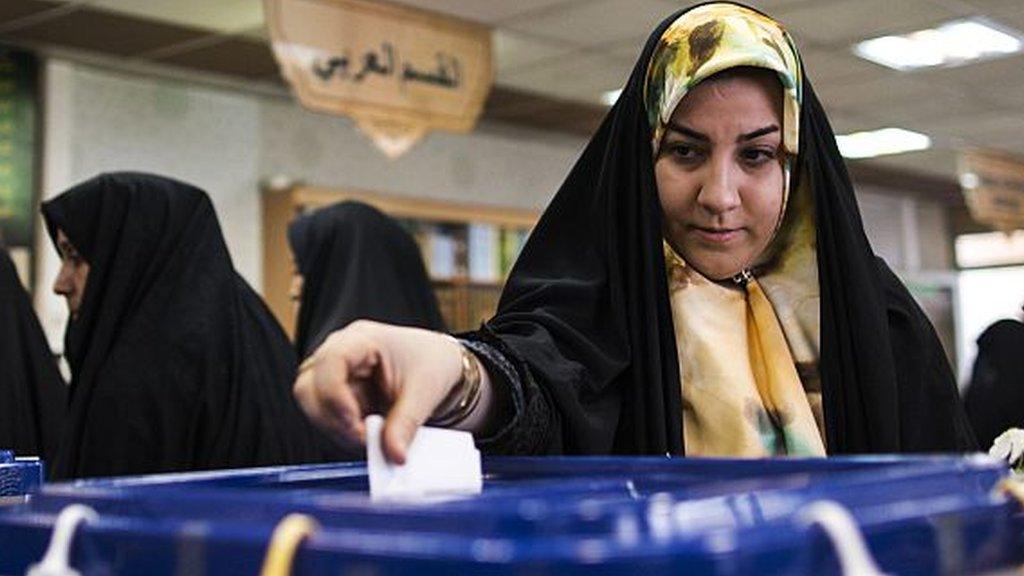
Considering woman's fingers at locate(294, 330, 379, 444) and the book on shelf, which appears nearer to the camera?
woman's fingers at locate(294, 330, 379, 444)

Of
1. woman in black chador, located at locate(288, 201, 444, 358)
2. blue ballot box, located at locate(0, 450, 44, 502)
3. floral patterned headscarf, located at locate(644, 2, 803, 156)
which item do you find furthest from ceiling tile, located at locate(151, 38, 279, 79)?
blue ballot box, located at locate(0, 450, 44, 502)

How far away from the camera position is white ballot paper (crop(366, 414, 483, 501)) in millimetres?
629

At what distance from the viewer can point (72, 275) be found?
3.06 metres

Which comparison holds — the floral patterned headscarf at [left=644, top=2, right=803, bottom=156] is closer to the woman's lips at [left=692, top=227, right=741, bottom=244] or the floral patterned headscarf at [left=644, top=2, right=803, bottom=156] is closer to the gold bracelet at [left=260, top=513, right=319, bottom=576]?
the woman's lips at [left=692, top=227, right=741, bottom=244]

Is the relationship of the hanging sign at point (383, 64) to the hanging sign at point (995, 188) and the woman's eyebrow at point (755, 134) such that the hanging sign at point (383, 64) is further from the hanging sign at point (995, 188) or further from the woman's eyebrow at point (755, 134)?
the hanging sign at point (995, 188)

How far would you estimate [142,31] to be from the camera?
17.8ft

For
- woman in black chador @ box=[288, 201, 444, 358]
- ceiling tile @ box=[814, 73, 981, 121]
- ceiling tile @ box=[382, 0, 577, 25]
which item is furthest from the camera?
ceiling tile @ box=[814, 73, 981, 121]

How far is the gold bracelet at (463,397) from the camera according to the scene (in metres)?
0.88

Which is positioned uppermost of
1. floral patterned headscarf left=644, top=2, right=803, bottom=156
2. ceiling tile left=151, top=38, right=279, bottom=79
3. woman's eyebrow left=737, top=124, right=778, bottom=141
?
ceiling tile left=151, top=38, right=279, bottom=79

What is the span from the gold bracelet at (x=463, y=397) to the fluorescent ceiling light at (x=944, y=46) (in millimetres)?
5254

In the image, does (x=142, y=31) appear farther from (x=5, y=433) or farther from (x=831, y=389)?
(x=831, y=389)

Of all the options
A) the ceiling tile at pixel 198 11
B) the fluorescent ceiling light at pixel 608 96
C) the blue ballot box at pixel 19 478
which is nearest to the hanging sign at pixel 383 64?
the ceiling tile at pixel 198 11

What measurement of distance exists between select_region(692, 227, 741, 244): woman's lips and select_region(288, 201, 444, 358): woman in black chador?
2823 mm

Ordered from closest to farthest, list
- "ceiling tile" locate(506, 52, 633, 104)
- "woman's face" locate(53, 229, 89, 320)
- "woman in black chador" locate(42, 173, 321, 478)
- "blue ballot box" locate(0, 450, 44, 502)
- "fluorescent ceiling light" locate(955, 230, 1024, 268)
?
1. "blue ballot box" locate(0, 450, 44, 502)
2. "woman in black chador" locate(42, 173, 321, 478)
3. "woman's face" locate(53, 229, 89, 320)
4. "ceiling tile" locate(506, 52, 633, 104)
5. "fluorescent ceiling light" locate(955, 230, 1024, 268)
